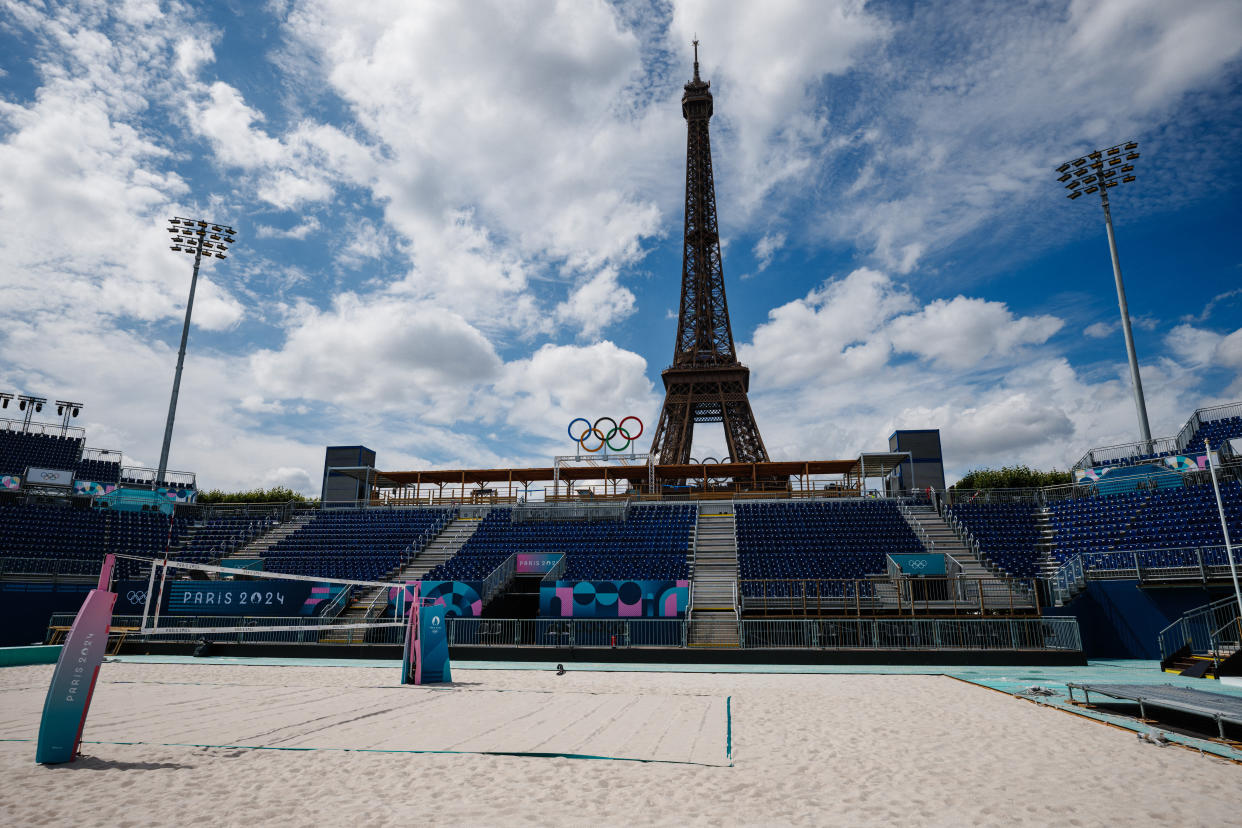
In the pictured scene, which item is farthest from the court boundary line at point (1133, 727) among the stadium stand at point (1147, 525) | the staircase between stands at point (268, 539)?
the staircase between stands at point (268, 539)

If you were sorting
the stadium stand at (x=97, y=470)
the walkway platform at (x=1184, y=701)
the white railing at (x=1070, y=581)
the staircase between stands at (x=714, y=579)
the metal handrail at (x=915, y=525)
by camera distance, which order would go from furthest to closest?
the stadium stand at (x=97, y=470) < the metal handrail at (x=915, y=525) < the white railing at (x=1070, y=581) < the staircase between stands at (x=714, y=579) < the walkway platform at (x=1184, y=701)

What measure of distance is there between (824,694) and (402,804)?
9933 mm

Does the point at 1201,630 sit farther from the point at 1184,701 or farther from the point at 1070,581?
the point at 1184,701

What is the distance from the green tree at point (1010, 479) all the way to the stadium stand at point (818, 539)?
144 feet

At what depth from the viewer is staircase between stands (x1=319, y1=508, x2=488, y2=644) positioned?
24.1 metres

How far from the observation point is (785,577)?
26375 mm

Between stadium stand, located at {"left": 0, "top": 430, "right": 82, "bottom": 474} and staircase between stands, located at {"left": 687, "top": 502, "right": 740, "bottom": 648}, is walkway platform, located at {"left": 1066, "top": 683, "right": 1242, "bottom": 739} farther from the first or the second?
stadium stand, located at {"left": 0, "top": 430, "right": 82, "bottom": 474}

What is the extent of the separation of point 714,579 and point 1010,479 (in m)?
59.9

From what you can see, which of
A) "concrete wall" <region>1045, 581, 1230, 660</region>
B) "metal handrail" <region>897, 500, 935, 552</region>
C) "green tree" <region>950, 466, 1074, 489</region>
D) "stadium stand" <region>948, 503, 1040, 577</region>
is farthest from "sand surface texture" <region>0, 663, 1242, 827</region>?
"green tree" <region>950, 466, 1074, 489</region>

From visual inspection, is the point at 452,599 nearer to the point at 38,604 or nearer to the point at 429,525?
the point at 429,525

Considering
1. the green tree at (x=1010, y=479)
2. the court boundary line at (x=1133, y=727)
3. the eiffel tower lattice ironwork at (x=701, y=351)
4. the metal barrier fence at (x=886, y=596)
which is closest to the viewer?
the court boundary line at (x=1133, y=727)

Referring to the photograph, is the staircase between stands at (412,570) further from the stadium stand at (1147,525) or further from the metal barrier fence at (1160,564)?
the stadium stand at (1147,525)

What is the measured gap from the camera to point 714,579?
27.8 meters

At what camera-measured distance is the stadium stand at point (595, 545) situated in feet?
92.5
